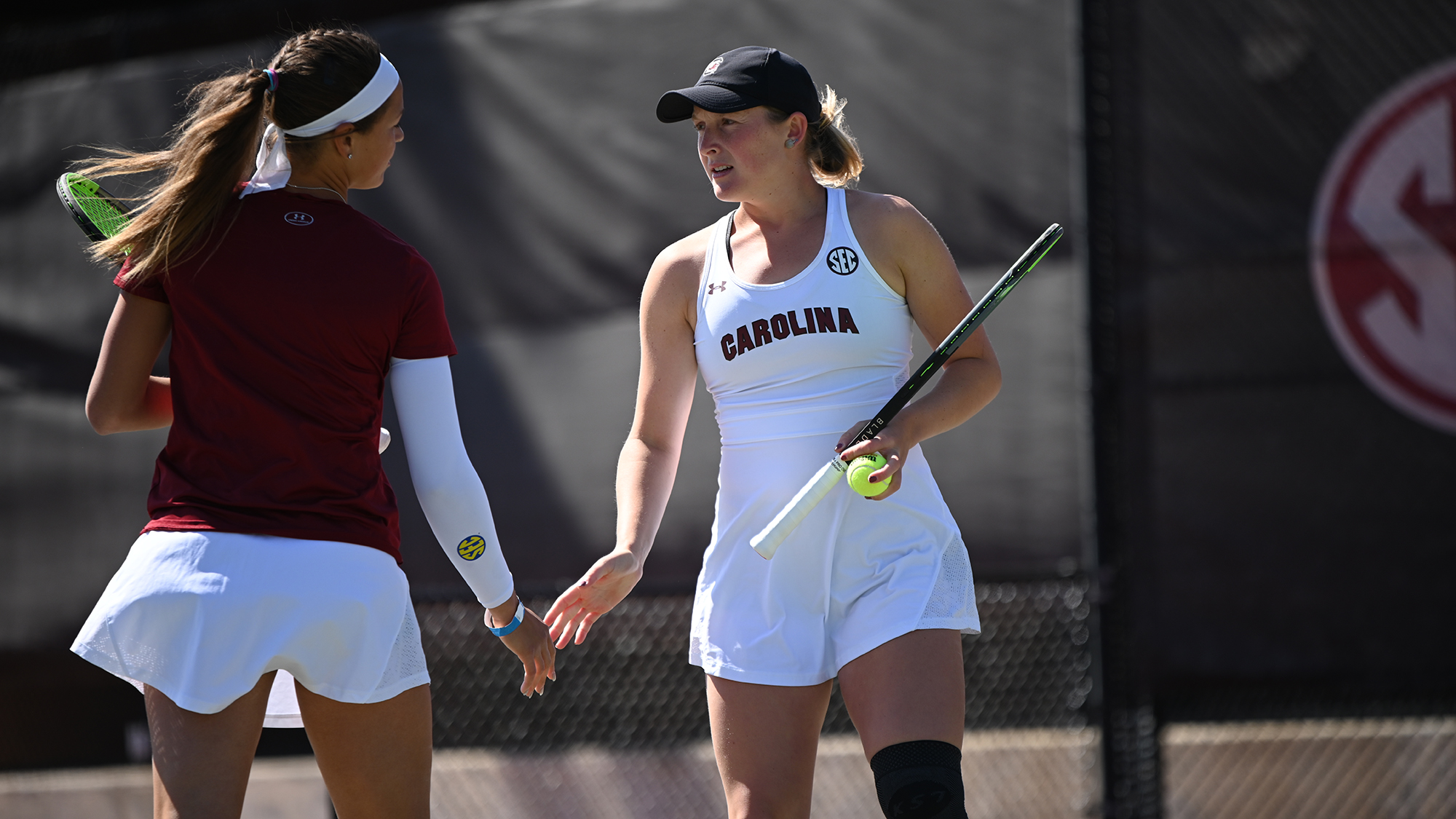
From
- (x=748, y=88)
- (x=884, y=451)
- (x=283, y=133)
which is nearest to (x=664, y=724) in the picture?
(x=884, y=451)

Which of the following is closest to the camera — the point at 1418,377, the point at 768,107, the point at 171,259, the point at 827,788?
the point at 171,259

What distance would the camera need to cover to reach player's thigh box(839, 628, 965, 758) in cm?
233

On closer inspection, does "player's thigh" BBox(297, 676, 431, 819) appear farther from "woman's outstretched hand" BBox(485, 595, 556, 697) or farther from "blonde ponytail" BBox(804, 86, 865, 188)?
"blonde ponytail" BBox(804, 86, 865, 188)

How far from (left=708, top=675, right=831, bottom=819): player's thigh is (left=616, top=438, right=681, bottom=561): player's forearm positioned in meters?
0.36

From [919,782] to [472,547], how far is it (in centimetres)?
85

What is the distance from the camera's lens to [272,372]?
211 centimetres

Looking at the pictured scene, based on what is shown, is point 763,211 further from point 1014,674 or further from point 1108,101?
point 1014,674

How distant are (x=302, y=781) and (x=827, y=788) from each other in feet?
5.99

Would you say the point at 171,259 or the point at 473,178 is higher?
the point at 171,259

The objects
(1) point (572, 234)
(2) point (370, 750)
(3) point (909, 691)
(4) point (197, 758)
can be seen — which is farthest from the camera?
(1) point (572, 234)

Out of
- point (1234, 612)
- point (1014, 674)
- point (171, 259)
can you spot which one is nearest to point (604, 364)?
point (1014, 674)

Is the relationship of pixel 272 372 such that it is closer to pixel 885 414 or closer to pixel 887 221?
pixel 885 414

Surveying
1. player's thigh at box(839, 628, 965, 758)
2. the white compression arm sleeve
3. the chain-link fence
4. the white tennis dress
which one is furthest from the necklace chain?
the chain-link fence

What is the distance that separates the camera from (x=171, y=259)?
212 centimetres
